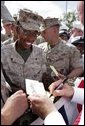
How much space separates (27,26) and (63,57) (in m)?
1.34

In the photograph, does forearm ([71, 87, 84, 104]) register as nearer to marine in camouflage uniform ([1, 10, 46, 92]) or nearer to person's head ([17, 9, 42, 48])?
marine in camouflage uniform ([1, 10, 46, 92])

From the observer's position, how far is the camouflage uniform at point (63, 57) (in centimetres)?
486

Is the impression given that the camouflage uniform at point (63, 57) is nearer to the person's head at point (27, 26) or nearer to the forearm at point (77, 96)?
the person's head at point (27, 26)

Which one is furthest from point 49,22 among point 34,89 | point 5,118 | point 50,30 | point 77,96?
point 5,118

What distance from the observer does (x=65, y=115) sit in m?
2.96

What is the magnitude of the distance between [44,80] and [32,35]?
0.51 m

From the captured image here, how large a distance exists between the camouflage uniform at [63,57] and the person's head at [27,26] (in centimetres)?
110

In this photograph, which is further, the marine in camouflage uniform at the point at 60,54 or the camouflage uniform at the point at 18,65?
the marine in camouflage uniform at the point at 60,54

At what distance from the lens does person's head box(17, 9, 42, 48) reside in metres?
3.69

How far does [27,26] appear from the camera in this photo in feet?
12.1

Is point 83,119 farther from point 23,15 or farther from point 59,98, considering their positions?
point 23,15

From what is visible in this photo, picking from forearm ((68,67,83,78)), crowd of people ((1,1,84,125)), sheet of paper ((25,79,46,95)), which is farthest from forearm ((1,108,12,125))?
forearm ((68,67,83,78))

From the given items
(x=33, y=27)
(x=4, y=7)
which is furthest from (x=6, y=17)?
(x=33, y=27)

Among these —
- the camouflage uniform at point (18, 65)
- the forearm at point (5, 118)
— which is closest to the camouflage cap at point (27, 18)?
the camouflage uniform at point (18, 65)
